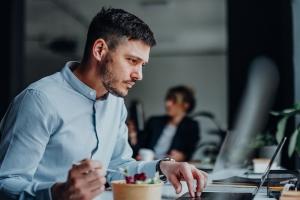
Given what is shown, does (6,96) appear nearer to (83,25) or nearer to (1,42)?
(1,42)

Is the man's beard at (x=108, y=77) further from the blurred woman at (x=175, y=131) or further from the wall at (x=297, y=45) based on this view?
the blurred woman at (x=175, y=131)

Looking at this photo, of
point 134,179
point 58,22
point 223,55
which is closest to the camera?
point 134,179

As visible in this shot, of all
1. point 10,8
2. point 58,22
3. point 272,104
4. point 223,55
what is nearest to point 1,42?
point 10,8

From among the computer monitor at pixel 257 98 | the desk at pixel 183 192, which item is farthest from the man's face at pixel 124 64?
the computer monitor at pixel 257 98

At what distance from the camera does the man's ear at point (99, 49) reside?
159 cm

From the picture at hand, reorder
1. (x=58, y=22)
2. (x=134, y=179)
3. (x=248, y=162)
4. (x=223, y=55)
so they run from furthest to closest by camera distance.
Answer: (x=223, y=55), (x=58, y=22), (x=248, y=162), (x=134, y=179)

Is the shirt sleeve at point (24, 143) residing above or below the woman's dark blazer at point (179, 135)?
above

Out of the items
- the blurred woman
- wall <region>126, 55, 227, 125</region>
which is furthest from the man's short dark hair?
wall <region>126, 55, 227, 125</region>

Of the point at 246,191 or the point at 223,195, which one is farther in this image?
the point at 246,191

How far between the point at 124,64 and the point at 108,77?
0.07 meters

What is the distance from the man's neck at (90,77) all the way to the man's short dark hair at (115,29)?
0.03 metres

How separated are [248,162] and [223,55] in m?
8.66

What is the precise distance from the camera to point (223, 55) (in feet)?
38.5

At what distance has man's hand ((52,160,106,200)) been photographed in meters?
1.09
